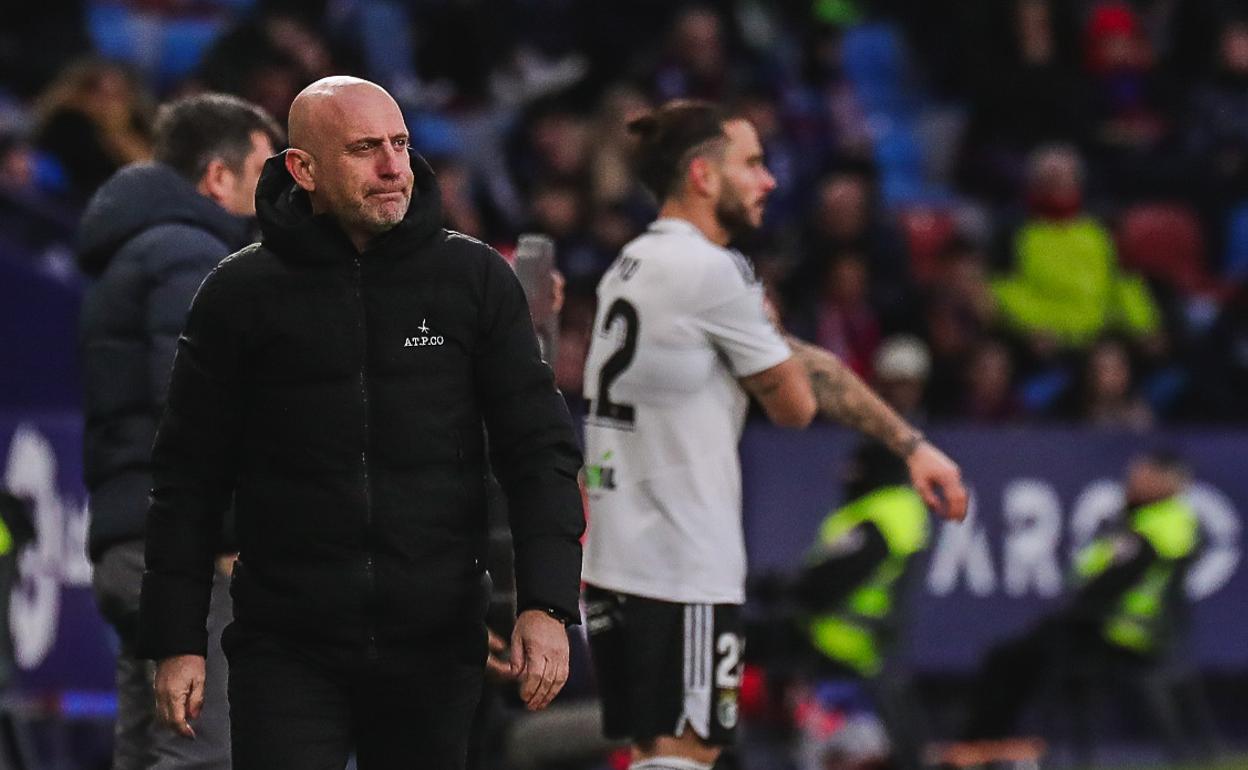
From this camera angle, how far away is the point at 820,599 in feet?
34.8

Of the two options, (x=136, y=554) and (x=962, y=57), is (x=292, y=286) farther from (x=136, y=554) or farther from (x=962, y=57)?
(x=962, y=57)

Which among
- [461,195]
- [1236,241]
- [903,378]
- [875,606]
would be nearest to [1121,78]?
[1236,241]

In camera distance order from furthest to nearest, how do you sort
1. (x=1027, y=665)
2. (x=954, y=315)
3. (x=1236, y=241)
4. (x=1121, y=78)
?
(x=1121, y=78)
(x=1236, y=241)
(x=954, y=315)
(x=1027, y=665)

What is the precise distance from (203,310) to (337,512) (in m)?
0.50

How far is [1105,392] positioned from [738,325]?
733cm

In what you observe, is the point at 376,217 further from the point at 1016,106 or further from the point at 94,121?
the point at 1016,106

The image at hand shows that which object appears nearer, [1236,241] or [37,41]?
[37,41]

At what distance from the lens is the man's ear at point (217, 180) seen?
21.0ft

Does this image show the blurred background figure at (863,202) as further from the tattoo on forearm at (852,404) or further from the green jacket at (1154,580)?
the tattoo on forearm at (852,404)

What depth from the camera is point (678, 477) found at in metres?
6.62

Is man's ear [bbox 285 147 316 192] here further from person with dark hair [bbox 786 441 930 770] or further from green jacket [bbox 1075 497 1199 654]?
green jacket [bbox 1075 497 1199 654]

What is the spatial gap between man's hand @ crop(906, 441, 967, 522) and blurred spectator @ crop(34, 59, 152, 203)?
456 cm

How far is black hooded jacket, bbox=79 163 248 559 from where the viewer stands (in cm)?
614

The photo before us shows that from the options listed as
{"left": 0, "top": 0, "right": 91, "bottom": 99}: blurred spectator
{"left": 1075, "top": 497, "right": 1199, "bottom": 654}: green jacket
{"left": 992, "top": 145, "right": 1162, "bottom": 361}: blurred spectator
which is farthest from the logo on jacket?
{"left": 992, "top": 145, "right": 1162, "bottom": 361}: blurred spectator
